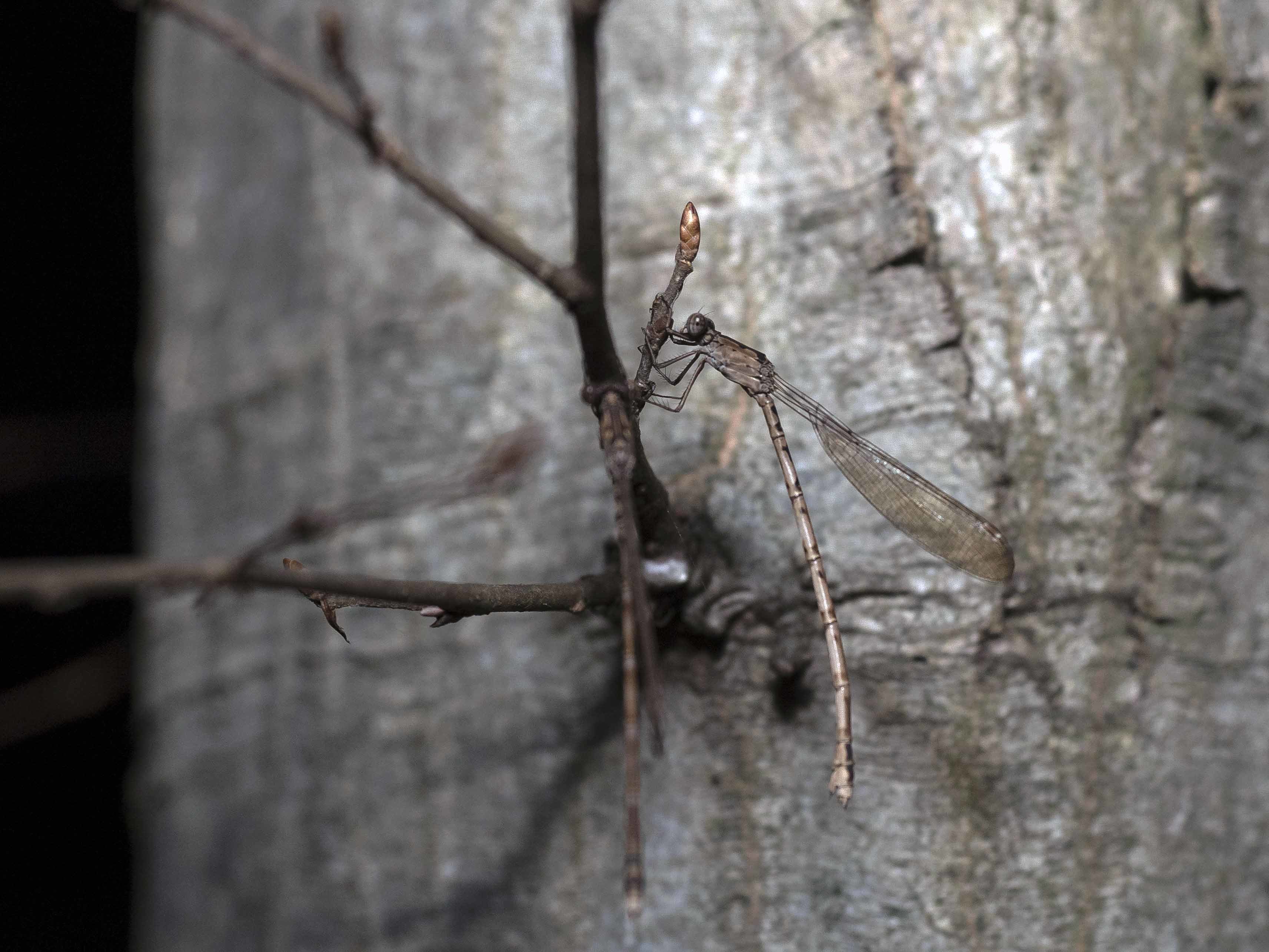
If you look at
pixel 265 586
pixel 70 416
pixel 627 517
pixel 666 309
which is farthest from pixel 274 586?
pixel 70 416

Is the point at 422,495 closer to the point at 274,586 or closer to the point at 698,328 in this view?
the point at 274,586

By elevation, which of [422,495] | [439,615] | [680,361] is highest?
[680,361]

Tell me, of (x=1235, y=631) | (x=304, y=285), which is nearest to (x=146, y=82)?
(x=304, y=285)

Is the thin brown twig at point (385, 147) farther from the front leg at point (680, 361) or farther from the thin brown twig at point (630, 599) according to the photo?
the front leg at point (680, 361)

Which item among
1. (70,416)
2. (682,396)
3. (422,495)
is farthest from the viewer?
(70,416)

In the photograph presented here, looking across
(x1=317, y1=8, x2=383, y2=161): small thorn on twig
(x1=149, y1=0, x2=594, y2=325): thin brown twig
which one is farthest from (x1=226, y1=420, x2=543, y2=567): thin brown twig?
(x1=317, y1=8, x2=383, y2=161): small thorn on twig

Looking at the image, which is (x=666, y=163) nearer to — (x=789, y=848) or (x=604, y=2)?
(x=604, y=2)

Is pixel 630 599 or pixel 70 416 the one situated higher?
pixel 70 416

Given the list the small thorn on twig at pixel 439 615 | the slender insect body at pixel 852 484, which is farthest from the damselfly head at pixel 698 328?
the small thorn on twig at pixel 439 615
